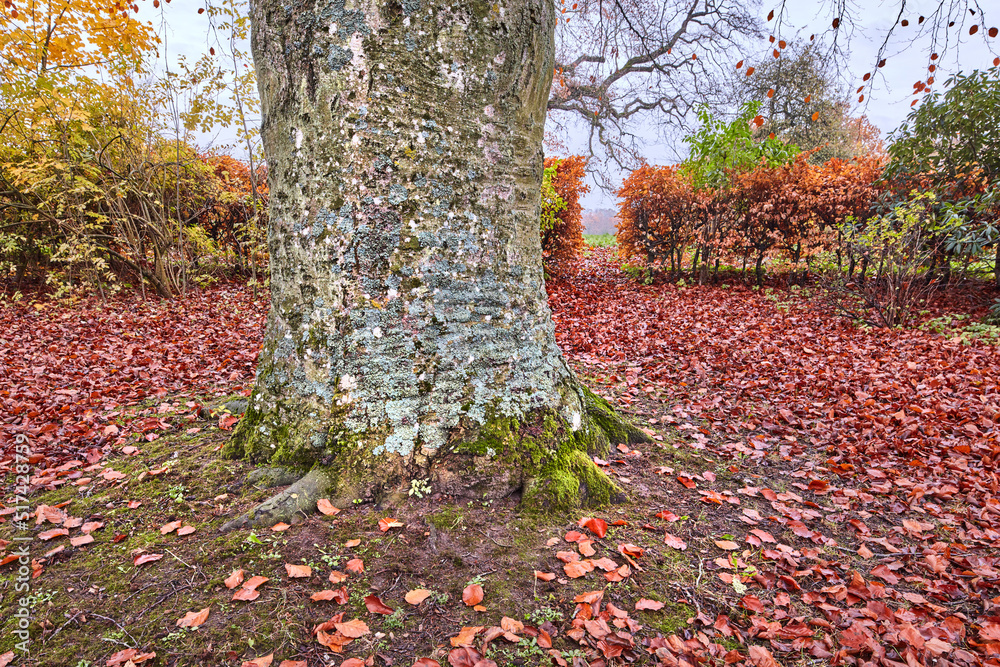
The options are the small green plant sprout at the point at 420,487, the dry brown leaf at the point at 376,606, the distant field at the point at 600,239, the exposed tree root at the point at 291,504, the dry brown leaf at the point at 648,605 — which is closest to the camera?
the dry brown leaf at the point at 376,606

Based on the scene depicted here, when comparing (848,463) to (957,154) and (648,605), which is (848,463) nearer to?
(648,605)

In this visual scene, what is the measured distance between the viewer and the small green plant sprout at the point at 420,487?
2193mm

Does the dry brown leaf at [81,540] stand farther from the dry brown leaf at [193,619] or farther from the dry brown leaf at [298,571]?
the dry brown leaf at [298,571]

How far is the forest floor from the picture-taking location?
1.63m

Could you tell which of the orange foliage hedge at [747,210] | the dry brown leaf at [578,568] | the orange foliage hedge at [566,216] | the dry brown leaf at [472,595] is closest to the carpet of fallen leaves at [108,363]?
the dry brown leaf at [472,595]

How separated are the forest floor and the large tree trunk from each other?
24cm

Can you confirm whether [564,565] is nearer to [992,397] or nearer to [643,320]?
[992,397]

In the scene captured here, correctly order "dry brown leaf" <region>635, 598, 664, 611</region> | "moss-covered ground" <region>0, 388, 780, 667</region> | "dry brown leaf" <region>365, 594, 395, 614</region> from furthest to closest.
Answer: "dry brown leaf" <region>635, 598, 664, 611</region> < "dry brown leaf" <region>365, 594, 395, 614</region> < "moss-covered ground" <region>0, 388, 780, 667</region>

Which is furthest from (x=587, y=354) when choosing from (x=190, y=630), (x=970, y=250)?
(x=970, y=250)

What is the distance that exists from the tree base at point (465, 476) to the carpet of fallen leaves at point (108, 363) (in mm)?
1498

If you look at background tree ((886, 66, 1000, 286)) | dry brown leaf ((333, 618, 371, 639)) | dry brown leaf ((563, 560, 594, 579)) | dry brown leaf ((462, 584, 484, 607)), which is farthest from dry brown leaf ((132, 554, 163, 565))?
background tree ((886, 66, 1000, 286))

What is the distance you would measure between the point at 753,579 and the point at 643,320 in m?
5.66

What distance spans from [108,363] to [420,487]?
439cm

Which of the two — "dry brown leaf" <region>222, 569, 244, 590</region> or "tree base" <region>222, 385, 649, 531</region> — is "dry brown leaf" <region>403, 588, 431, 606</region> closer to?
"tree base" <region>222, 385, 649, 531</region>
